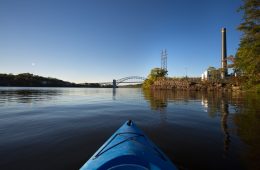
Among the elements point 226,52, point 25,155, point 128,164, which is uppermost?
point 226,52

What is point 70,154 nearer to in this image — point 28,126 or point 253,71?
point 28,126

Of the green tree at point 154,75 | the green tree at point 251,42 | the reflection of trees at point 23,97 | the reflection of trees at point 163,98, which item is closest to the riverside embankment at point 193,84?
the green tree at point 154,75

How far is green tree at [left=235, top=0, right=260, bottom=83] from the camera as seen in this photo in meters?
14.2

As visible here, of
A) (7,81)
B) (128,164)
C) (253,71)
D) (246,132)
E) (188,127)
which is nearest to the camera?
(128,164)

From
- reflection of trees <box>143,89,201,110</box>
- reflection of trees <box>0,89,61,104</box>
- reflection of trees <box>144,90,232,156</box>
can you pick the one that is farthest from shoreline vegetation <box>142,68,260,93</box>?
reflection of trees <box>0,89,61,104</box>

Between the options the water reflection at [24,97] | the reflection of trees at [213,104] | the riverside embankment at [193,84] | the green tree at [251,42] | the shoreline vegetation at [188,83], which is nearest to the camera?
the reflection of trees at [213,104]

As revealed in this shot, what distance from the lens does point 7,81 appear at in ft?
432

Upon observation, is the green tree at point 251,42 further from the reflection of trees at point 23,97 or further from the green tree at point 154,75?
the green tree at point 154,75

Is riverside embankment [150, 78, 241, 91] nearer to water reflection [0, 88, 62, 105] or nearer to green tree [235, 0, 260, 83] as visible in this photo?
green tree [235, 0, 260, 83]

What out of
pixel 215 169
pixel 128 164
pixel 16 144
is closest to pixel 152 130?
pixel 215 169

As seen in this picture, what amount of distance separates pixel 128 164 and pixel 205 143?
13.8 feet

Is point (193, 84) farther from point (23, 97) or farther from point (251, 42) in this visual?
point (23, 97)

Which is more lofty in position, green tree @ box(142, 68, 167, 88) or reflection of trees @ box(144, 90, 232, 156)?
green tree @ box(142, 68, 167, 88)

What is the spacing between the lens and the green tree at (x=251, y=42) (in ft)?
46.6
